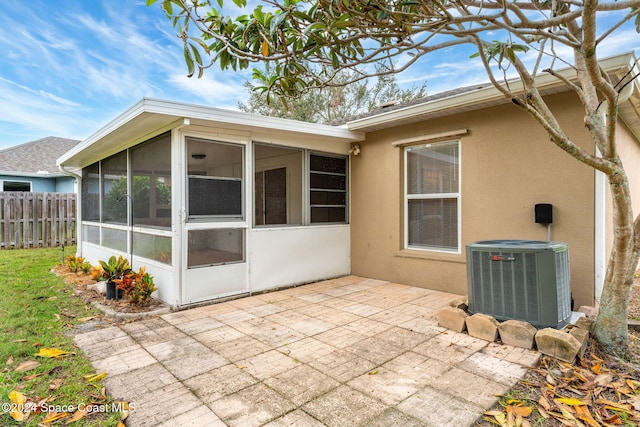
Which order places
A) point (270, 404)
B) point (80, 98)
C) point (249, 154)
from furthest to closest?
point (80, 98) < point (249, 154) < point (270, 404)

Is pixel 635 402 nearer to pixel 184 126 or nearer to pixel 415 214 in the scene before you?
pixel 415 214

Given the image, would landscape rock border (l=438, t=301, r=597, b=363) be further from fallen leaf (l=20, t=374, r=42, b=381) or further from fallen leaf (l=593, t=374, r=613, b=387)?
fallen leaf (l=20, t=374, r=42, b=381)

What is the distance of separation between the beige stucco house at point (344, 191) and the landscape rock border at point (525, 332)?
4.26ft

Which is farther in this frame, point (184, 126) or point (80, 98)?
point (80, 98)

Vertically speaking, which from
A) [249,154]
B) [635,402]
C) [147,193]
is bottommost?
[635,402]

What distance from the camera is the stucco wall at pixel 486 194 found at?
394cm

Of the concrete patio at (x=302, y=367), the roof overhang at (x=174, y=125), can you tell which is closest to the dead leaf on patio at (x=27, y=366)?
the concrete patio at (x=302, y=367)

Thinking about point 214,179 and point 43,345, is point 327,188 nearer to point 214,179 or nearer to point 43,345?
point 214,179

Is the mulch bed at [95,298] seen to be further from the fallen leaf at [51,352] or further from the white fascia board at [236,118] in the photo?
A: the white fascia board at [236,118]

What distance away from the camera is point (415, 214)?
5516 mm

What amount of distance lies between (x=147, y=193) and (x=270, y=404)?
3.81 meters

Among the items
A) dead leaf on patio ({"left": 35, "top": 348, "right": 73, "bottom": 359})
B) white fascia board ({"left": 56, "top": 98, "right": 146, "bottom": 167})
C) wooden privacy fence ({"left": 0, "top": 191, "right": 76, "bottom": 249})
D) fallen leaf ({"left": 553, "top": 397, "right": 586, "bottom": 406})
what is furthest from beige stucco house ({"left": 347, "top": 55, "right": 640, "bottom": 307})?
wooden privacy fence ({"left": 0, "top": 191, "right": 76, "bottom": 249})

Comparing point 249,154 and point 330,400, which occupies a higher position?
point 249,154

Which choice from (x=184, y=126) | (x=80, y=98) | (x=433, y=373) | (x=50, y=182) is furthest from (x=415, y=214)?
(x=50, y=182)
